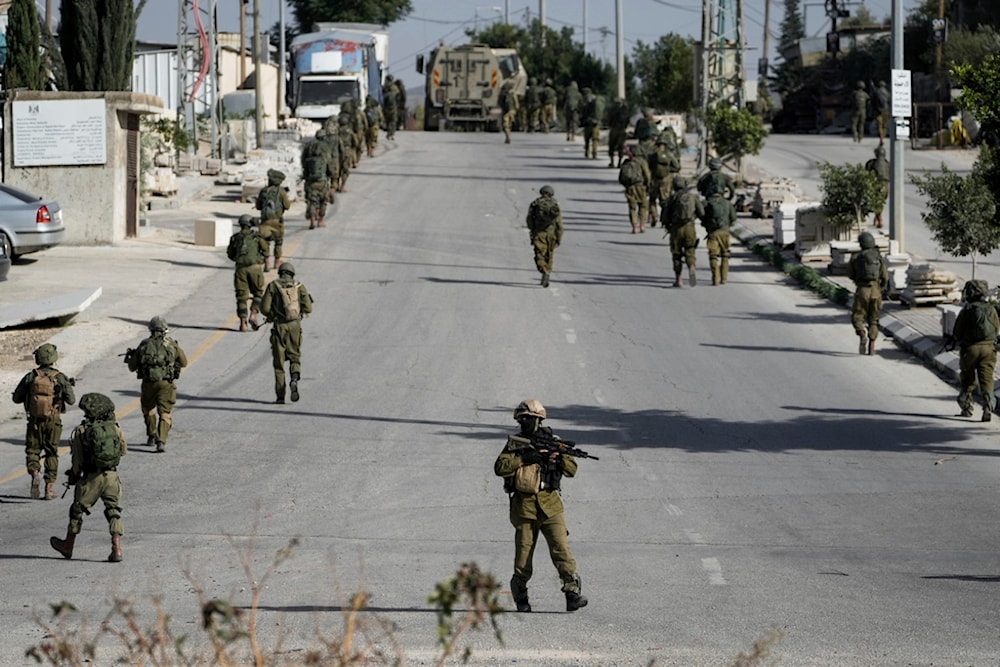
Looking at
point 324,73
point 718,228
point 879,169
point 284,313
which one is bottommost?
point 284,313

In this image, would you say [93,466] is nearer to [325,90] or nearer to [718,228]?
[718,228]

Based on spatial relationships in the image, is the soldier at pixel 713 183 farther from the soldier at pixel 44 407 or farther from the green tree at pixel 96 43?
the soldier at pixel 44 407

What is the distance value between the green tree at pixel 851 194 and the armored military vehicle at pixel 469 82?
31.2m

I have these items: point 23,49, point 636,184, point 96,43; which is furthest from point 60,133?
point 636,184

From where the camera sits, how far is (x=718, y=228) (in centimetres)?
2517

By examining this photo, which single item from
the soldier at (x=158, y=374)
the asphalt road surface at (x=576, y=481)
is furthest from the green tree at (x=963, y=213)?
the soldier at (x=158, y=374)

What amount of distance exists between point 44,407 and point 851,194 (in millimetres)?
16349

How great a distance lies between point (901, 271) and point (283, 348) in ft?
Answer: 34.0

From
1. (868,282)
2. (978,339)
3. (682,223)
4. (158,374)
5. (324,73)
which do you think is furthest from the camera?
(324,73)

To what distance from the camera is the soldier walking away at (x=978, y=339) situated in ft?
52.8

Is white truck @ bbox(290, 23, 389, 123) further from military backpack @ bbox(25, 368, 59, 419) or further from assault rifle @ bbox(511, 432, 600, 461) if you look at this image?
assault rifle @ bbox(511, 432, 600, 461)

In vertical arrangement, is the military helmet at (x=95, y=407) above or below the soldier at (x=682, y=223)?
below

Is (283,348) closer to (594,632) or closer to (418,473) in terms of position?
(418,473)

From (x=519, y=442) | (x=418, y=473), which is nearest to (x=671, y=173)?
(x=418, y=473)
